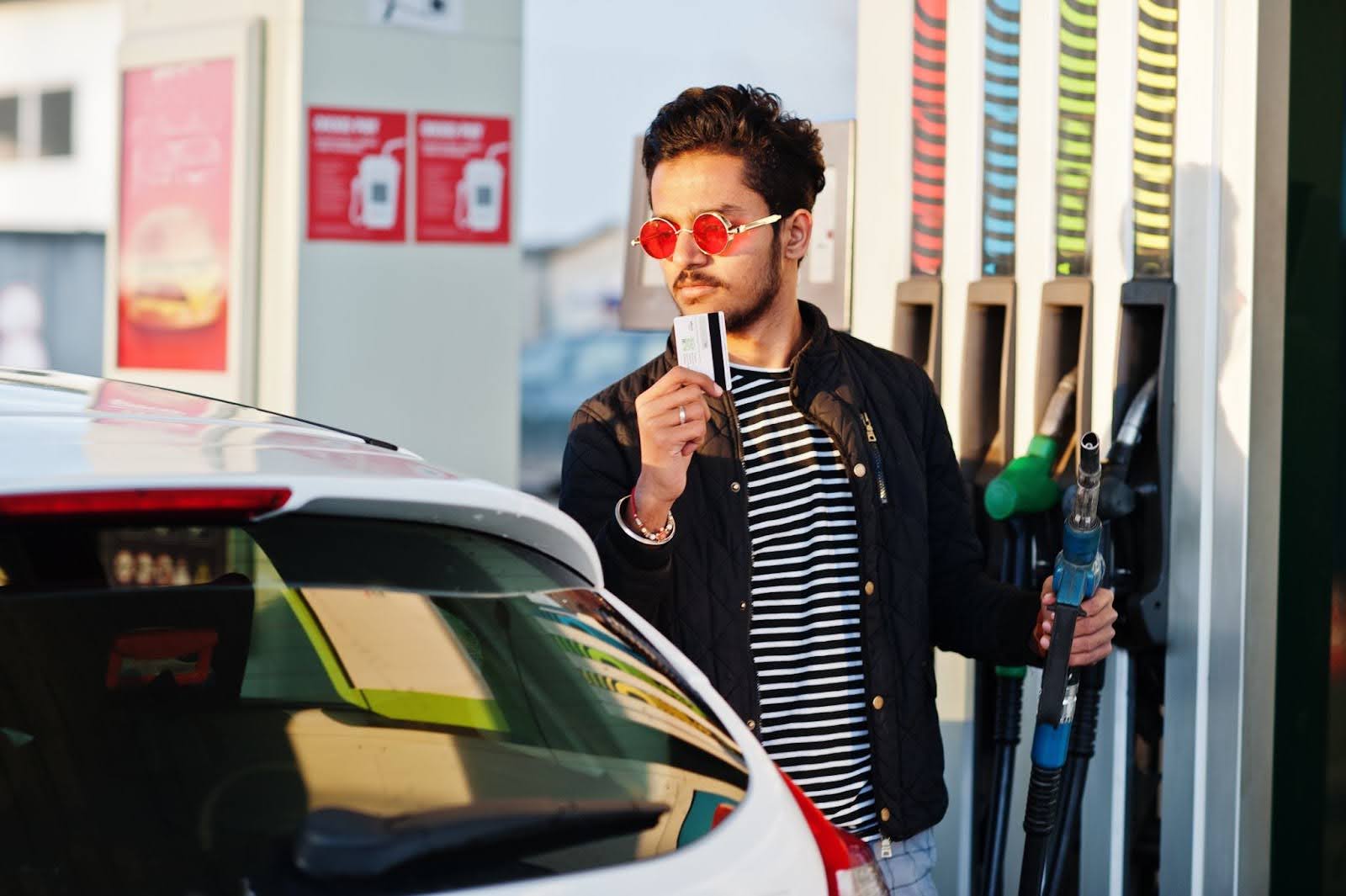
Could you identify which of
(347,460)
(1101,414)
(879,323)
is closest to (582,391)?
(879,323)

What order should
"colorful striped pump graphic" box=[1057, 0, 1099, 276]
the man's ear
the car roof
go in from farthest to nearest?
"colorful striped pump graphic" box=[1057, 0, 1099, 276] < the man's ear < the car roof

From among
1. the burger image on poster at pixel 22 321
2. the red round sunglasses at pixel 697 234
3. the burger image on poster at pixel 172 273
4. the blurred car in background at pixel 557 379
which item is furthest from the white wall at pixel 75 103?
the red round sunglasses at pixel 697 234

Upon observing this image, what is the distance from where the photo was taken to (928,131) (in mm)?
4336

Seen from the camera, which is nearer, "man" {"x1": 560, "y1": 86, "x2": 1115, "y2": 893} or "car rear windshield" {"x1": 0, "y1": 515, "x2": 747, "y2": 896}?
"car rear windshield" {"x1": 0, "y1": 515, "x2": 747, "y2": 896}

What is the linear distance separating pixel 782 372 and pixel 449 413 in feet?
16.9

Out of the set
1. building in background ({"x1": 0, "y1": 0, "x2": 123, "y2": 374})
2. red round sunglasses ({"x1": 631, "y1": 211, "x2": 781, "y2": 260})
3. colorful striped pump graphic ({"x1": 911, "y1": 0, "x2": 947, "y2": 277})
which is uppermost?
building in background ({"x1": 0, "y1": 0, "x2": 123, "y2": 374})

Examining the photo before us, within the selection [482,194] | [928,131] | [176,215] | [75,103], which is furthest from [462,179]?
[75,103]

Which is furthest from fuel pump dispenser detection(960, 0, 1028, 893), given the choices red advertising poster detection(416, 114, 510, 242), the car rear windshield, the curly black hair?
red advertising poster detection(416, 114, 510, 242)

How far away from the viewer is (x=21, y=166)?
1681cm

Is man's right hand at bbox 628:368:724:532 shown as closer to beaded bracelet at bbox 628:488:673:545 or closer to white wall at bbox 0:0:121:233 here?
beaded bracelet at bbox 628:488:673:545

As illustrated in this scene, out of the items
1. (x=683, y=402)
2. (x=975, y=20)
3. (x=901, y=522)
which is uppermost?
(x=975, y=20)

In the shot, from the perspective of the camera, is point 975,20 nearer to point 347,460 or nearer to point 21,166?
point 347,460

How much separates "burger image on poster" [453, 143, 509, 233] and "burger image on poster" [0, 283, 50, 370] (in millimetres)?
8413

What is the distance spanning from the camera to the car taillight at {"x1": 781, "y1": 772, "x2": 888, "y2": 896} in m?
1.83
